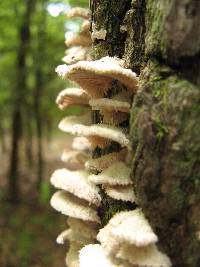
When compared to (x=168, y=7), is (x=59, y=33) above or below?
below

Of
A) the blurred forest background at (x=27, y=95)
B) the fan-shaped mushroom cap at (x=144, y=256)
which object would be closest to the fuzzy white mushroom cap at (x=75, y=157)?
the fan-shaped mushroom cap at (x=144, y=256)

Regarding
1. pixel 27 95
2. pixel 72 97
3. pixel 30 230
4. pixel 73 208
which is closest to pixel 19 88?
pixel 27 95

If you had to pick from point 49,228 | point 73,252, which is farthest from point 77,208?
point 49,228

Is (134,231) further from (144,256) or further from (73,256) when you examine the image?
(73,256)

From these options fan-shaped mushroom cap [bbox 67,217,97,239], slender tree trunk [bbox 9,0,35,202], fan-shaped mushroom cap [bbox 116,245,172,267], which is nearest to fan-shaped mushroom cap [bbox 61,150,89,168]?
fan-shaped mushroom cap [bbox 67,217,97,239]

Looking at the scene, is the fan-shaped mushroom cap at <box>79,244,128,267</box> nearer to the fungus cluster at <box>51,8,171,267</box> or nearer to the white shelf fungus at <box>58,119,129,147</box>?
the fungus cluster at <box>51,8,171,267</box>

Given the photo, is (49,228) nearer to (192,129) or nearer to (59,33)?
(59,33)
